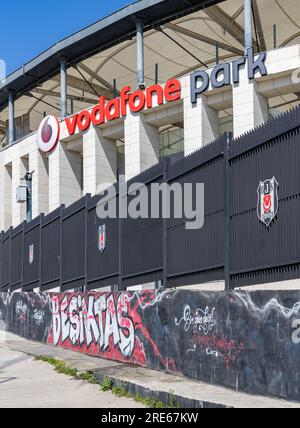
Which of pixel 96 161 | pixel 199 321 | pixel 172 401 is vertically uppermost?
pixel 96 161

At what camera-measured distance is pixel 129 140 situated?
29234 mm

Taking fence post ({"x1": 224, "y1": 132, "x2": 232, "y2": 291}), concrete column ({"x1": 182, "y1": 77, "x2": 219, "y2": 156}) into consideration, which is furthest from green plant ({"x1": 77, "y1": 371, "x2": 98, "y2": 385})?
concrete column ({"x1": 182, "y1": 77, "x2": 219, "y2": 156})

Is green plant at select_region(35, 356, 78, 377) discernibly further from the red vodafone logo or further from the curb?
the red vodafone logo

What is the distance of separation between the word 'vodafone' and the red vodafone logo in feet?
3.88

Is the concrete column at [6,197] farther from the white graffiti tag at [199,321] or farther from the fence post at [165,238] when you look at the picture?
→ the white graffiti tag at [199,321]

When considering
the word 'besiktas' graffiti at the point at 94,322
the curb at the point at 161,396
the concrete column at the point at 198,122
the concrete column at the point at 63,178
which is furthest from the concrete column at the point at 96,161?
the curb at the point at 161,396

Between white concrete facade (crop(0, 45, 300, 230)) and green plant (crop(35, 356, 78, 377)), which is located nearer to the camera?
green plant (crop(35, 356, 78, 377))

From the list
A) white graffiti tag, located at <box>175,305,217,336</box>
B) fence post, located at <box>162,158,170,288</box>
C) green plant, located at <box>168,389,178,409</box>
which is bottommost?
green plant, located at <box>168,389,178,409</box>

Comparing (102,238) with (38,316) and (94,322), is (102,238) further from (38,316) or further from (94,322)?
(38,316)

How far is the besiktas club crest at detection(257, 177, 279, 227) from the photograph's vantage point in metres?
8.65

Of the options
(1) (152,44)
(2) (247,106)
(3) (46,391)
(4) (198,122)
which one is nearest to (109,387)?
(3) (46,391)

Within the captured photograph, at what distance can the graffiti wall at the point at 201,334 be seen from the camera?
26.6 feet

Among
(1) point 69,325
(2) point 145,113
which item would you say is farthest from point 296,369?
(2) point 145,113

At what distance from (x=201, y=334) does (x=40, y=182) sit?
27382mm
